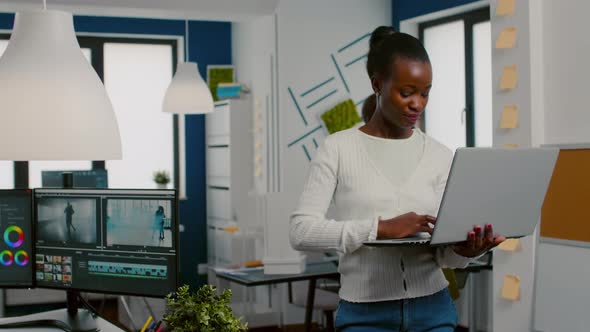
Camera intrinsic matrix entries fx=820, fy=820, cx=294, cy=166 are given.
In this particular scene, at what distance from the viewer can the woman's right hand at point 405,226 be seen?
179cm

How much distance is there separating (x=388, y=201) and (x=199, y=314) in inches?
20.1

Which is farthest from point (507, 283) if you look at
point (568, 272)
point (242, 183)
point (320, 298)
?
point (242, 183)

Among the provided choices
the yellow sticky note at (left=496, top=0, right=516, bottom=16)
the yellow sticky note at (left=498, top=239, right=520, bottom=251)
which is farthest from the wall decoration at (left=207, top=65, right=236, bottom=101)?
the yellow sticky note at (left=498, top=239, right=520, bottom=251)

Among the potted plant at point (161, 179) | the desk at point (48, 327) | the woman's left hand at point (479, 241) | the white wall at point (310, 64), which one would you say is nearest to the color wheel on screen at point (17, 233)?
the desk at point (48, 327)

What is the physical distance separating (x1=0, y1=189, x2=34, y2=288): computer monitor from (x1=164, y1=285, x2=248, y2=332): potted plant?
126 cm

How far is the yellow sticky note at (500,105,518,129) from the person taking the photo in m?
3.64

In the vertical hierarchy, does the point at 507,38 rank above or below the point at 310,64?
below

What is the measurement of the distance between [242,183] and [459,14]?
247cm

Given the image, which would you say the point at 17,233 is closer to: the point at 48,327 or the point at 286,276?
the point at 48,327

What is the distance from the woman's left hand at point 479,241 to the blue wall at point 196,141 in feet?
21.1

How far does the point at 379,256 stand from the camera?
1934mm

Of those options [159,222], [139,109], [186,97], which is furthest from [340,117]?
[159,222]

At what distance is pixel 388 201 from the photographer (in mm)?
1922

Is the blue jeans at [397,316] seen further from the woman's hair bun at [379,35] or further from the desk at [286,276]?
the desk at [286,276]
